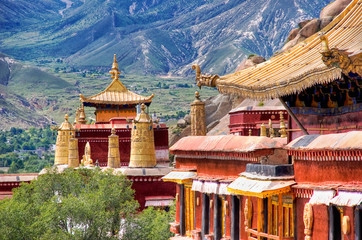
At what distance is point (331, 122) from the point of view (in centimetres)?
1298

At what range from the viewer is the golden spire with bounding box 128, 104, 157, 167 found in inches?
1160

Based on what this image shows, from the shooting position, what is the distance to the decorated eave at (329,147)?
9297mm

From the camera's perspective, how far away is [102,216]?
2145 centimetres

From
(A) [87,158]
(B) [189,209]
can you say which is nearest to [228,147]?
(B) [189,209]

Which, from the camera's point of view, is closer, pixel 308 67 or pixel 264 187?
pixel 264 187

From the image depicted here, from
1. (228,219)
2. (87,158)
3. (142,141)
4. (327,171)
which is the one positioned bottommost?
(228,219)

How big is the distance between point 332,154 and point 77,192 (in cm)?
1786

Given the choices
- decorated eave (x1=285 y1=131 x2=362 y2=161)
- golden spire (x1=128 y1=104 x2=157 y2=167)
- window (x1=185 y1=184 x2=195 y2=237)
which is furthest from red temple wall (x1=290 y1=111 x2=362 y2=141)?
golden spire (x1=128 y1=104 x2=157 y2=167)

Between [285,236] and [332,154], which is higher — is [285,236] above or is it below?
below

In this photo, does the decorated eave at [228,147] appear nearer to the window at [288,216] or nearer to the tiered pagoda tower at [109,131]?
the window at [288,216]

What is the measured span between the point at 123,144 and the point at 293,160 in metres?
26.0

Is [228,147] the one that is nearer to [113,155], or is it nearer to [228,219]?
[228,219]

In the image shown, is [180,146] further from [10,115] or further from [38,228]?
[10,115]

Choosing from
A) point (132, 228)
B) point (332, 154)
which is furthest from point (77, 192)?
point (332, 154)
